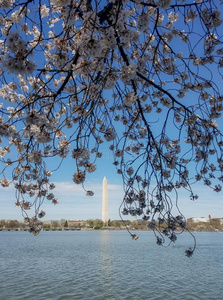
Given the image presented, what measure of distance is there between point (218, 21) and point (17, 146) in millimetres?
2111

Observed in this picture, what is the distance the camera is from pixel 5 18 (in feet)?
7.64

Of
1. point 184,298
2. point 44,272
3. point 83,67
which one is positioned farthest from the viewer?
point 44,272

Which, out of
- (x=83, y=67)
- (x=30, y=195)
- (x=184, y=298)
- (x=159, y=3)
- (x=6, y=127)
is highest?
(x=159, y=3)

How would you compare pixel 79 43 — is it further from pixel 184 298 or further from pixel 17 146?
pixel 184 298

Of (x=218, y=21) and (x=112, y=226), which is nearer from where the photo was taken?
(x=218, y=21)

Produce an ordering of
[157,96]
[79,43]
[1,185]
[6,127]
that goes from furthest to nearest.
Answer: [157,96] < [1,185] < [6,127] < [79,43]

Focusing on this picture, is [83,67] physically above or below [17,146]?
above

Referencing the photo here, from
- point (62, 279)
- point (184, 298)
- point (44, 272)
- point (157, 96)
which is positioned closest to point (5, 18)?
point (157, 96)

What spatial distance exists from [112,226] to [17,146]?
96.6 m

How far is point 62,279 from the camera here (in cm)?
893

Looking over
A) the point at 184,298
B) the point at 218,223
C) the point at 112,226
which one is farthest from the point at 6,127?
the point at 218,223

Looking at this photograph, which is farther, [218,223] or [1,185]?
[218,223]

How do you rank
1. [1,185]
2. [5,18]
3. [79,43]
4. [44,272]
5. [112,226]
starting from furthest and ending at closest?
[112,226], [44,272], [1,185], [5,18], [79,43]

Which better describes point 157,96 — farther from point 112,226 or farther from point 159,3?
point 112,226
